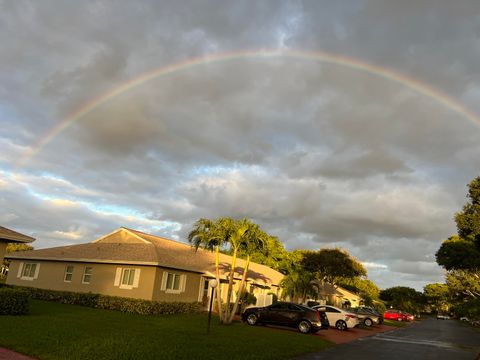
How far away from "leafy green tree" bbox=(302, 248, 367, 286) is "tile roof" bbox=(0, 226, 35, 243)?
5110 cm

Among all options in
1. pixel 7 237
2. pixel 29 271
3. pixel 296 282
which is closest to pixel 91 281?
pixel 29 271

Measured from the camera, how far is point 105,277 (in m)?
29.1

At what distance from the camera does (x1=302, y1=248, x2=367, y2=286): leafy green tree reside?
6356 centimetres

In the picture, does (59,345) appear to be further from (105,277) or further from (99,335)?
(105,277)

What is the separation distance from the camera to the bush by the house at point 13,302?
16.8 meters

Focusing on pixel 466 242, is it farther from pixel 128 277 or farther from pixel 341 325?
pixel 128 277

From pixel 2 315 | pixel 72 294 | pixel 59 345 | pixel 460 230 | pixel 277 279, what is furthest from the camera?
pixel 277 279

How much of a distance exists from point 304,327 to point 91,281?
14.8 m

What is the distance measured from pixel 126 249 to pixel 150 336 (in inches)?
645

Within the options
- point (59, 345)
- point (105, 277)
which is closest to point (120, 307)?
point (105, 277)

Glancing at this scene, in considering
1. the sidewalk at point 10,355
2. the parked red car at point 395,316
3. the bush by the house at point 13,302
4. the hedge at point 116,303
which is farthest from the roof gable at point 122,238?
the parked red car at point 395,316

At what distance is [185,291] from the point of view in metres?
30.6

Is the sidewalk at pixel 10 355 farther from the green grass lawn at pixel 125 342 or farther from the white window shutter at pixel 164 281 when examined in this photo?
the white window shutter at pixel 164 281

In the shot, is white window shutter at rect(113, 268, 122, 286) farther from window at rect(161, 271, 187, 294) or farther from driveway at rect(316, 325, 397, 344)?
driveway at rect(316, 325, 397, 344)
